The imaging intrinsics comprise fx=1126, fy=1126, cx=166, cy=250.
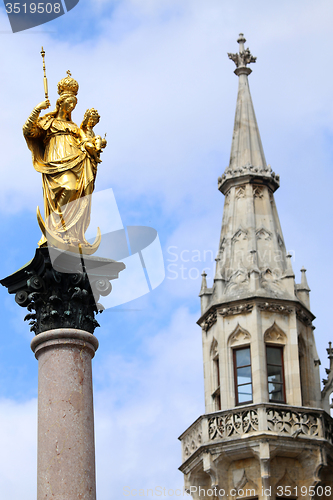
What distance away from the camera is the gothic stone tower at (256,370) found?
106ft

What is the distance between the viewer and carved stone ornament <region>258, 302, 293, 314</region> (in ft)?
113

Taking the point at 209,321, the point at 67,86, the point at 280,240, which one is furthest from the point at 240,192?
the point at 67,86

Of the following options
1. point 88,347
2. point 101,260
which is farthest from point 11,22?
point 88,347

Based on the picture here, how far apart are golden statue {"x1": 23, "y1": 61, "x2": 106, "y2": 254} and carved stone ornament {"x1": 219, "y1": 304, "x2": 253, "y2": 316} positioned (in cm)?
1745

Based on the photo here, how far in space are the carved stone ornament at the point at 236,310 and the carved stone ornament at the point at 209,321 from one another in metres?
0.42

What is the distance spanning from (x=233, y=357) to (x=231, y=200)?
227 inches

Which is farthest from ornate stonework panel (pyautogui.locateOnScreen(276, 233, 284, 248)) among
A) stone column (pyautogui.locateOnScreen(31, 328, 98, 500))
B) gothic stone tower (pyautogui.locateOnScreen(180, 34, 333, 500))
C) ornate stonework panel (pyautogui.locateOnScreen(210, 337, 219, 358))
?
stone column (pyautogui.locateOnScreen(31, 328, 98, 500))

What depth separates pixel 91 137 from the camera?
1745cm

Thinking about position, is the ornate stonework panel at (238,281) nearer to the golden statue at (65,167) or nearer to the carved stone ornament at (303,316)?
the carved stone ornament at (303,316)

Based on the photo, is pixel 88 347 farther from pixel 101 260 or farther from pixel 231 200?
pixel 231 200

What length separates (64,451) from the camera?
15258 mm

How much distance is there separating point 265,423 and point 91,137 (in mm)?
16522

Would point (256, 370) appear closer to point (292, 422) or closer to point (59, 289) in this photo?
point (292, 422)

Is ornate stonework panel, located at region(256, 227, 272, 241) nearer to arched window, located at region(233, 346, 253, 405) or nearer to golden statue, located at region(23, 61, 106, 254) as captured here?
arched window, located at region(233, 346, 253, 405)
